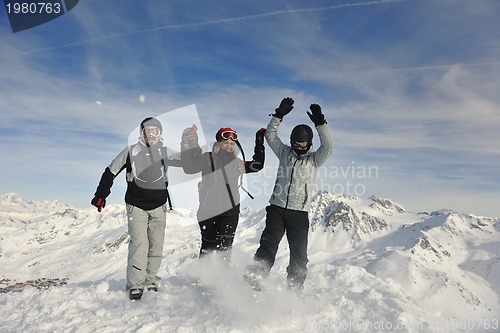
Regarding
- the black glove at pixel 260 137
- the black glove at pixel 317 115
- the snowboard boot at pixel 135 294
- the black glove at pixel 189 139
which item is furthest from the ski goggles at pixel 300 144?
the snowboard boot at pixel 135 294

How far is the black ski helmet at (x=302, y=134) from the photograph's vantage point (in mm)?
6602

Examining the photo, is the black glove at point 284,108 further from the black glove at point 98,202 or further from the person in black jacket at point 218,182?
the black glove at point 98,202

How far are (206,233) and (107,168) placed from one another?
2.50 m

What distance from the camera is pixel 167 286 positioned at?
23.1 feet

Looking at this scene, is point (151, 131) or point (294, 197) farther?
point (151, 131)

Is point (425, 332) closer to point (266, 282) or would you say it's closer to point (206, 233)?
point (266, 282)

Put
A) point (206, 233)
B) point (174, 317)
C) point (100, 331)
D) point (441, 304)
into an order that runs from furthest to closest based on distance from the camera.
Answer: point (441, 304), point (206, 233), point (174, 317), point (100, 331)

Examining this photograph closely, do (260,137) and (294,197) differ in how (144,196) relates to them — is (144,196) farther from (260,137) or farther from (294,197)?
(294,197)

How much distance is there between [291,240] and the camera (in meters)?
6.60

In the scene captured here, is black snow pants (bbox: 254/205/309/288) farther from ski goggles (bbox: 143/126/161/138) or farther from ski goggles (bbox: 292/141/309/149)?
ski goggles (bbox: 143/126/161/138)

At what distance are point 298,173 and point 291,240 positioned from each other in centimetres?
130

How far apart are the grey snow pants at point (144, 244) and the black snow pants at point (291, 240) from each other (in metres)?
2.18

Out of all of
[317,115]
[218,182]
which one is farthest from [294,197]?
[218,182]

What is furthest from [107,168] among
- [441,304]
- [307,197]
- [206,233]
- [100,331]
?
[441,304]
